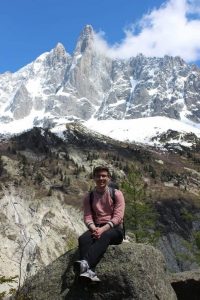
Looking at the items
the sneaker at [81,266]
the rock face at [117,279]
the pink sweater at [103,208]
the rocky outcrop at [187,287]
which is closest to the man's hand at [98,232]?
the pink sweater at [103,208]

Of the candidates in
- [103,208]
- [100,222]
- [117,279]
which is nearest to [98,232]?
[100,222]

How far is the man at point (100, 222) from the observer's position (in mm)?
11750

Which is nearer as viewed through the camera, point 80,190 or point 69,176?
point 80,190

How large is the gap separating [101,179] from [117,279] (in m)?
2.34

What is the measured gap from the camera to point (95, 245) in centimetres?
1177

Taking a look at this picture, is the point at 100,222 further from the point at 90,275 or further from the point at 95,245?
the point at 90,275

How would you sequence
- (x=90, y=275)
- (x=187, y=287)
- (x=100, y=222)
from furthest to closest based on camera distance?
(x=187, y=287), (x=100, y=222), (x=90, y=275)

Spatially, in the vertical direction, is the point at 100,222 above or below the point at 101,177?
below

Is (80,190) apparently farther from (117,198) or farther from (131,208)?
(117,198)

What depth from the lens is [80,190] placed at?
130875 mm

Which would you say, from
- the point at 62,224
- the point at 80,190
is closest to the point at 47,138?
the point at 80,190

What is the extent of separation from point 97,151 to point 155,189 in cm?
4685

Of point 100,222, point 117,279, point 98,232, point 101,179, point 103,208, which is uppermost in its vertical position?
point 101,179

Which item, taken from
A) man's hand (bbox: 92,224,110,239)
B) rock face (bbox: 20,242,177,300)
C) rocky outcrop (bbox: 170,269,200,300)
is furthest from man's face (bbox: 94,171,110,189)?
rocky outcrop (bbox: 170,269,200,300)
